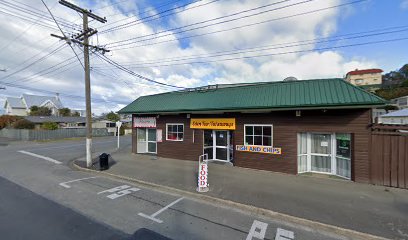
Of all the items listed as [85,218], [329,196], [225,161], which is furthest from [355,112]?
[85,218]

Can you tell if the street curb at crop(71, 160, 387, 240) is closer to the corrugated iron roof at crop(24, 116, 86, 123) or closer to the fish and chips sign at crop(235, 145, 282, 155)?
the fish and chips sign at crop(235, 145, 282, 155)

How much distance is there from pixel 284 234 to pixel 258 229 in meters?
0.56

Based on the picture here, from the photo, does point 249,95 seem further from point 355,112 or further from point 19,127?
point 19,127

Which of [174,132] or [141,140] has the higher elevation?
[174,132]

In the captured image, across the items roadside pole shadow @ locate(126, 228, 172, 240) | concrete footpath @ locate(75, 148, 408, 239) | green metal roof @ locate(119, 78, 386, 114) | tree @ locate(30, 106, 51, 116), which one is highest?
tree @ locate(30, 106, 51, 116)

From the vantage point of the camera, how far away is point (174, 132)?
12875mm

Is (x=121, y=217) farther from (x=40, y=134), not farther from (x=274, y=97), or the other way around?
(x=40, y=134)

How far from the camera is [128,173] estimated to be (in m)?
9.23

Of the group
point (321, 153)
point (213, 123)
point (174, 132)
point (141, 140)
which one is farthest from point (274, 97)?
point (141, 140)

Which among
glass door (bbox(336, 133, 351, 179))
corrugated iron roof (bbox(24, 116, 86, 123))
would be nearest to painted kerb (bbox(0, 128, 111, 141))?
corrugated iron roof (bbox(24, 116, 86, 123))

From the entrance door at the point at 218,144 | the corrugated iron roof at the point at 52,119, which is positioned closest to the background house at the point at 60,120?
the corrugated iron roof at the point at 52,119

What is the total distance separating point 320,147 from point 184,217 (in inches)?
281

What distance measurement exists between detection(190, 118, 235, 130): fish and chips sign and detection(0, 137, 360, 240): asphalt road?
200 inches

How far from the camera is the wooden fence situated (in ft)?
23.0
